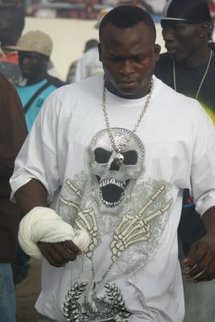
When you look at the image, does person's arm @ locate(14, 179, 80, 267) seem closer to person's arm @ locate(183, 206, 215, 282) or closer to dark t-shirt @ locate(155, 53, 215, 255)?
person's arm @ locate(183, 206, 215, 282)

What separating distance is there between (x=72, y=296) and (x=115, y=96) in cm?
84

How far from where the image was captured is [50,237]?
370cm

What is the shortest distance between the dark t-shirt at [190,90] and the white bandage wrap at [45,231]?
126 centimetres

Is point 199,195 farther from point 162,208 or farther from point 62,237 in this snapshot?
point 62,237

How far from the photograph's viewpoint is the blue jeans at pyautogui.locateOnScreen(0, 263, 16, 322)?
17.1 ft

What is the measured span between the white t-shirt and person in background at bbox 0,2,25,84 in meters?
3.21

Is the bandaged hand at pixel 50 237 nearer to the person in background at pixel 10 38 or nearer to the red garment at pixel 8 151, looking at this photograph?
the red garment at pixel 8 151

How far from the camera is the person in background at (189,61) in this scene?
506 centimetres

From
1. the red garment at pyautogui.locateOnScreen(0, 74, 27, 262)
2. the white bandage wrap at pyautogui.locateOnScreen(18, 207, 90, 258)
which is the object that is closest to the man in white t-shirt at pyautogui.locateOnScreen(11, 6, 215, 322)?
the white bandage wrap at pyautogui.locateOnScreen(18, 207, 90, 258)

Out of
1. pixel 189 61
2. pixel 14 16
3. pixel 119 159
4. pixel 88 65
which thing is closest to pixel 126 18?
pixel 119 159

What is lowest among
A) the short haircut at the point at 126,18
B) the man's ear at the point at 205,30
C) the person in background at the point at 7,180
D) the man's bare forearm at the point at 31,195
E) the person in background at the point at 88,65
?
the person in background at the point at 88,65

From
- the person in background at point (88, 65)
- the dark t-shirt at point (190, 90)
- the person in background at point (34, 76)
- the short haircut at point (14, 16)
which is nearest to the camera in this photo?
the dark t-shirt at point (190, 90)

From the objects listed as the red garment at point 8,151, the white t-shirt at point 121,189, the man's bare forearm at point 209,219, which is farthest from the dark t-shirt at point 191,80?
the man's bare forearm at point 209,219

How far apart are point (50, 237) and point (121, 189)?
1.43ft
